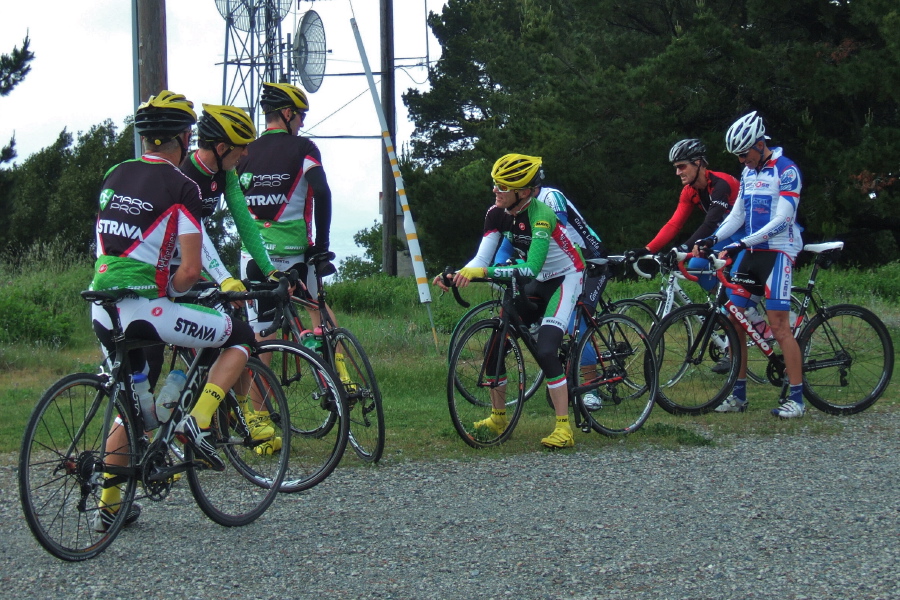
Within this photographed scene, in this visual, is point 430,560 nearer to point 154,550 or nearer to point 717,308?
point 154,550

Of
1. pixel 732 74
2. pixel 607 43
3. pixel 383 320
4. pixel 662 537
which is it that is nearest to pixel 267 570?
pixel 662 537

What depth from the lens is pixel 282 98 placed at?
23.7 feet

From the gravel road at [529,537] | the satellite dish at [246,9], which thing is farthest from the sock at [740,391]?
the satellite dish at [246,9]

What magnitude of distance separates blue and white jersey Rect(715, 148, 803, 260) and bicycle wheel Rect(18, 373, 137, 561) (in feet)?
17.3

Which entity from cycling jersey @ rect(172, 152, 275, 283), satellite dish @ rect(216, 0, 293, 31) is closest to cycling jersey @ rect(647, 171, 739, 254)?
cycling jersey @ rect(172, 152, 275, 283)

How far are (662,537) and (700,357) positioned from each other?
3735 millimetres

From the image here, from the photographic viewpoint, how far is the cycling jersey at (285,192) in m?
7.25

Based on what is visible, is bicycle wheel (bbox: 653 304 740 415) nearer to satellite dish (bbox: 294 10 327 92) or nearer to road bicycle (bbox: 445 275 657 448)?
road bicycle (bbox: 445 275 657 448)

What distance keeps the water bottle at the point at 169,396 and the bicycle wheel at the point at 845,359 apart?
17.7ft

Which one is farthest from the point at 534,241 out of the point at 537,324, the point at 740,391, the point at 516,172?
the point at 740,391

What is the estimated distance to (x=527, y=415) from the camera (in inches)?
348

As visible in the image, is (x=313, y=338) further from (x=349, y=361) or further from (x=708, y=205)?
(x=708, y=205)

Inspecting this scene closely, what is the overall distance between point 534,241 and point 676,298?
3.26m

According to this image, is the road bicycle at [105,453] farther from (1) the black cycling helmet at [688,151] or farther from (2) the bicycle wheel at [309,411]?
A: (1) the black cycling helmet at [688,151]
